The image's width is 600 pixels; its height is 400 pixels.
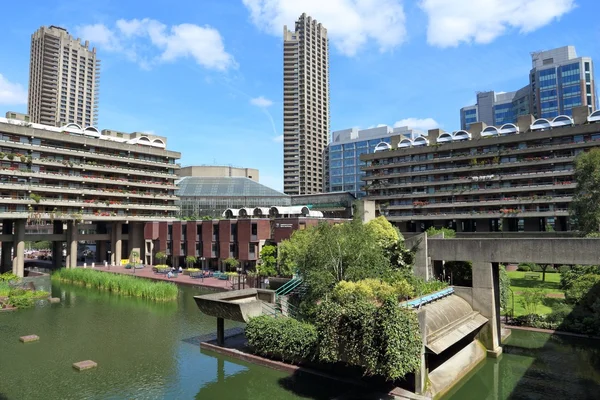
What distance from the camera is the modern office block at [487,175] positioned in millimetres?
79750

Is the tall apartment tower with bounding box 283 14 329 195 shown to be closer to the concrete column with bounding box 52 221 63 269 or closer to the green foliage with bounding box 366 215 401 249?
the concrete column with bounding box 52 221 63 269

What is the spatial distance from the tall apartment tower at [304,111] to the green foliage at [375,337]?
491ft

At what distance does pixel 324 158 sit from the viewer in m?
180

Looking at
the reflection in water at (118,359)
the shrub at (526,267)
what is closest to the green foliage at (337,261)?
the reflection in water at (118,359)

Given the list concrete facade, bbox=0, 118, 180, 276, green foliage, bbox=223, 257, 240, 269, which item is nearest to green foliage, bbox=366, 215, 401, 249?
green foliage, bbox=223, 257, 240, 269

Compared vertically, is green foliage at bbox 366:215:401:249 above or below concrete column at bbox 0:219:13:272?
above

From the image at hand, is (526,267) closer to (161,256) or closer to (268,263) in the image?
(268,263)

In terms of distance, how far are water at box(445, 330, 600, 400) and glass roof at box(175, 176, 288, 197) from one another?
103 m

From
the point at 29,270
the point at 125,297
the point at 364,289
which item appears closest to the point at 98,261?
the point at 29,270

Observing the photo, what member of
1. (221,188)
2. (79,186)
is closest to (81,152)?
(79,186)

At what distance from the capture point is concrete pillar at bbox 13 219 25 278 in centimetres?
7156

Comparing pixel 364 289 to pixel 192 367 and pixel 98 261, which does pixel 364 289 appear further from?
pixel 98 261

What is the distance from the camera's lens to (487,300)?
29094 millimetres

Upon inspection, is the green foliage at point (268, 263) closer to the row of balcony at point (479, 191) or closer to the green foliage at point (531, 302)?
the green foliage at point (531, 302)
